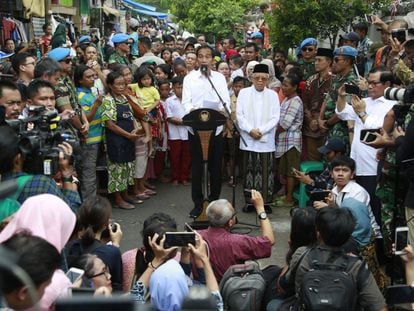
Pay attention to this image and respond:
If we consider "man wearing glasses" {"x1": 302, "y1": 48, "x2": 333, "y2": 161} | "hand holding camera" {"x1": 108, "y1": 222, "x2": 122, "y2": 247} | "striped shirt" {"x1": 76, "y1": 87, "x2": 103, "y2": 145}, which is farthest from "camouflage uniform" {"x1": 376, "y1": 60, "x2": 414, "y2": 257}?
"striped shirt" {"x1": 76, "y1": 87, "x2": 103, "y2": 145}

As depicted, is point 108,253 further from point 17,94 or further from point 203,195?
point 203,195

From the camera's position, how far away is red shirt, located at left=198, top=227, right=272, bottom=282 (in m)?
3.87

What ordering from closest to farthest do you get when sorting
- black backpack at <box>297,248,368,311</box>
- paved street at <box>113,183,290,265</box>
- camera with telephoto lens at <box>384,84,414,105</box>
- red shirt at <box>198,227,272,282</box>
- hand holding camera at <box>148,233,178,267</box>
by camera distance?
black backpack at <box>297,248,368,311</box>, hand holding camera at <box>148,233,178,267</box>, red shirt at <box>198,227,272,282</box>, camera with telephoto lens at <box>384,84,414,105</box>, paved street at <box>113,183,290,265</box>

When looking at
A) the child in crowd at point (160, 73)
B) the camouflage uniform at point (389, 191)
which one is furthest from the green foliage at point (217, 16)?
the camouflage uniform at point (389, 191)

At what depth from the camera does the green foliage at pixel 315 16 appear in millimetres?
8367

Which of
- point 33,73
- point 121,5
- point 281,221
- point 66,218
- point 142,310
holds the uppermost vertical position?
point 121,5

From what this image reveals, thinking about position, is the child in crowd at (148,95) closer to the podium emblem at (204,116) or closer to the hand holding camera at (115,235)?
the podium emblem at (204,116)

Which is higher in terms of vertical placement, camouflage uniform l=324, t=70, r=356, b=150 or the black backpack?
camouflage uniform l=324, t=70, r=356, b=150

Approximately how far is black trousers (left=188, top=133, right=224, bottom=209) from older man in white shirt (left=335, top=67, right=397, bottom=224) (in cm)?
164

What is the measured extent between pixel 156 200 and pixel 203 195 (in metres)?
1.14

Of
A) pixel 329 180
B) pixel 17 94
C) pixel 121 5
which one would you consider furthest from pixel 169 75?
pixel 121 5

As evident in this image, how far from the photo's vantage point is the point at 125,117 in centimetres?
700

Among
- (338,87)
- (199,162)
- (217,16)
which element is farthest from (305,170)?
(217,16)

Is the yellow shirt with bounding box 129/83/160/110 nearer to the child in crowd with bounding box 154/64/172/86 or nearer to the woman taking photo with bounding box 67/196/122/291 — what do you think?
the child in crowd with bounding box 154/64/172/86
